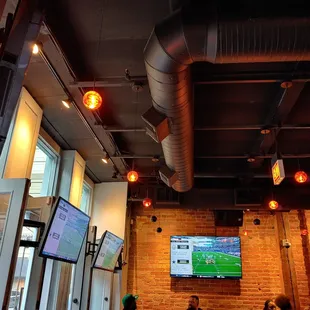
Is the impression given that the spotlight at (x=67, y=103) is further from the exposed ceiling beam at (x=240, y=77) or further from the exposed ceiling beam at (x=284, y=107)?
the exposed ceiling beam at (x=284, y=107)

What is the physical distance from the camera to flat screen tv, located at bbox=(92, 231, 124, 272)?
477 cm

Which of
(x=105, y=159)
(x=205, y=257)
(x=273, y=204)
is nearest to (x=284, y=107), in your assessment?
(x=273, y=204)

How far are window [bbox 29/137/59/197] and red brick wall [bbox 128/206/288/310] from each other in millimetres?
3291

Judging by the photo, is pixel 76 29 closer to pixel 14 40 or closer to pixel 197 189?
pixel 14 40

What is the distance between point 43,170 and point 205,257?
13.7 feet

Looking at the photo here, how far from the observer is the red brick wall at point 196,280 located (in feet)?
24.1

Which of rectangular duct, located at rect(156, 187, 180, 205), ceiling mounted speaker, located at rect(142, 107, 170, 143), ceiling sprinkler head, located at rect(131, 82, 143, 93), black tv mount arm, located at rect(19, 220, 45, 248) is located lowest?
black tv mount arm, located at rect(19, 220, 45, 248)

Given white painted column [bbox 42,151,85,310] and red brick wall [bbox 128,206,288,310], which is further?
red brick wall [bbox 128,206,288,310]

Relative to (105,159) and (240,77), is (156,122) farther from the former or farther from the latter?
(105,159)

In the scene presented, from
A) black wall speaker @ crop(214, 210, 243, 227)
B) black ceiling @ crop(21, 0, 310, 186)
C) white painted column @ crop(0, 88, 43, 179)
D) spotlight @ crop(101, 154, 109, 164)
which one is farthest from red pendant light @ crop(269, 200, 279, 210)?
white painted column @ crop(0, 88, 43, 179)

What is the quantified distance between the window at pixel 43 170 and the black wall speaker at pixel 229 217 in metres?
3.88

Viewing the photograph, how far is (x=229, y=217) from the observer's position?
295 inches

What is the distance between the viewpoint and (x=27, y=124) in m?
4.02

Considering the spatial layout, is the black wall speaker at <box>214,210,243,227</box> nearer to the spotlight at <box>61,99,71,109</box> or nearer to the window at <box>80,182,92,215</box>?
the window at <box>80,182,92,215</box>
